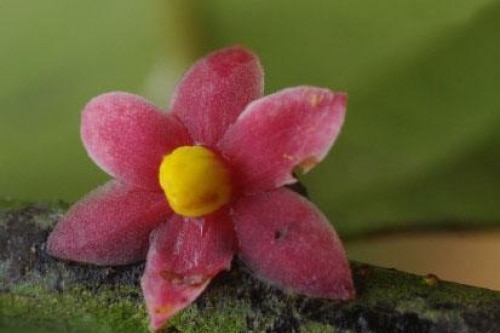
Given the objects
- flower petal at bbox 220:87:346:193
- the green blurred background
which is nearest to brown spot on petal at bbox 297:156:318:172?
flower petal at bbox 220:87:346:193

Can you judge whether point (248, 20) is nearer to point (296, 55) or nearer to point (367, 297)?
point (296, 55)

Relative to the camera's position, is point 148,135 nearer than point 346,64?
Yes

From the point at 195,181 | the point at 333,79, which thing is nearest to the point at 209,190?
the point at 195,181

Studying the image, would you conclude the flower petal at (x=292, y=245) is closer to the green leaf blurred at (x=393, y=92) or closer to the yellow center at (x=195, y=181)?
the yellow center at (x=195, y=181)

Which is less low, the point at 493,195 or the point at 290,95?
the point at 290,95

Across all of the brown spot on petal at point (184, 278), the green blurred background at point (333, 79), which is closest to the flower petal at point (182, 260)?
the brown spot on petal at point (184, 278)

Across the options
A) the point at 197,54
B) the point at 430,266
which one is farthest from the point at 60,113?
the point at 430,266

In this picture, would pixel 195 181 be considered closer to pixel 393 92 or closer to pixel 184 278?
pixel 184 278
